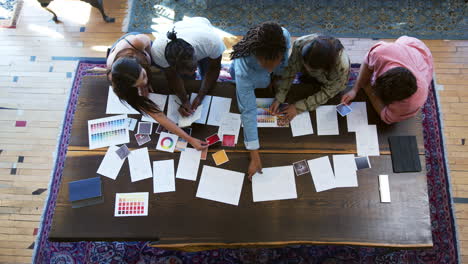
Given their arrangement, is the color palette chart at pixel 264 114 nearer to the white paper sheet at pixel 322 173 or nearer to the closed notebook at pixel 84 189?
the white paper sheet at pixel 322 173

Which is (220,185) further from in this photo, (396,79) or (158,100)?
(396,79)

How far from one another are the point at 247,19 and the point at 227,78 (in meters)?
0.73

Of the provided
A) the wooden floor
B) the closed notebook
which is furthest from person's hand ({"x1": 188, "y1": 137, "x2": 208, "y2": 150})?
the wooden floor

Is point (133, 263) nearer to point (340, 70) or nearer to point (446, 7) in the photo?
point (340, 70)

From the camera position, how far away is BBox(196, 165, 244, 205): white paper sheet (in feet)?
6.02

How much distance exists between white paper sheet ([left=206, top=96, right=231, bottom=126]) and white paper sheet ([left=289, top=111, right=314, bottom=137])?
44 centimetres

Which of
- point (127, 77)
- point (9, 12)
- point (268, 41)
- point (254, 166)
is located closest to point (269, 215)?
point (254, 166)

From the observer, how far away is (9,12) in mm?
3141

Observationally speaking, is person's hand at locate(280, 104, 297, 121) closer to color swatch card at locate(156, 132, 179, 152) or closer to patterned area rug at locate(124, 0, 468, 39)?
color swatch card at locate(156, 132, 179, 152)

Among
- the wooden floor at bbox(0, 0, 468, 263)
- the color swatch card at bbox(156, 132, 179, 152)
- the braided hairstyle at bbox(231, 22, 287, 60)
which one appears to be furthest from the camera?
the wooden floor at bbox(0, 0, 468, 263)

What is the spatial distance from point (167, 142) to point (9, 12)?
102 inches

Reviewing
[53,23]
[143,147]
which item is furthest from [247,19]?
[53,23]

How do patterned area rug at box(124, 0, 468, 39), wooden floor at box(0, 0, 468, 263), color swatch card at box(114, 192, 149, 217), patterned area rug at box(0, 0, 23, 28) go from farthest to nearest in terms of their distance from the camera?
patterned area rug at box(0, 0, 23, 28)
patterned area rug at box(124, 0, 468, 39)
wooden floor at box(0, 0, 468, 263)
color swatch card at box(114, 192, 149, 217)

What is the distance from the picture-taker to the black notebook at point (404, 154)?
185 cm
